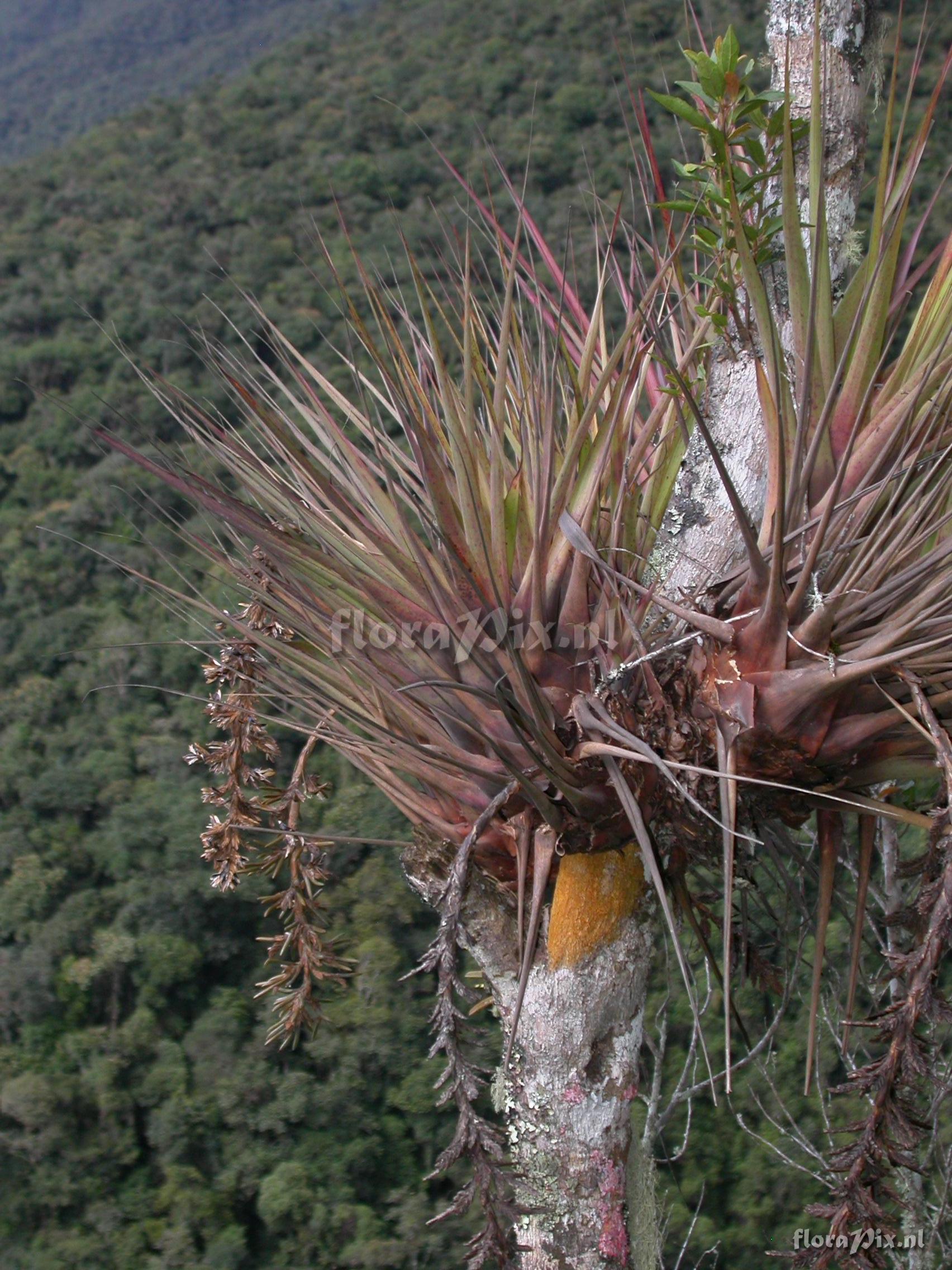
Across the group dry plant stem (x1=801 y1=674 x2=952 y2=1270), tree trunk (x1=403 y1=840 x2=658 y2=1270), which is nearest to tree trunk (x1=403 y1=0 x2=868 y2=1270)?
tree trunk (x1=403 y1=840 x2=658 y2=1270)

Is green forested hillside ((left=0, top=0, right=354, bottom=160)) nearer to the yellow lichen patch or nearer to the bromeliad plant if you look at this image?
the bromeliad plant

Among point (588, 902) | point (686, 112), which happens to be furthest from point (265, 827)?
point (686, 112)

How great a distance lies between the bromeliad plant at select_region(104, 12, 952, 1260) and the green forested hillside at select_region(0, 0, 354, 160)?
29.8m

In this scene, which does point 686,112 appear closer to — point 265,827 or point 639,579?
point 639,579

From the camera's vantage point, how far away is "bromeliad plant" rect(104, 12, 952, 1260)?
130cm

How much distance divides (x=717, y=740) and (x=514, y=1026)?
387 millimetres

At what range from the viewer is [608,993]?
153 centimetres

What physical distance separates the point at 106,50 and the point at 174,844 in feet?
89.8

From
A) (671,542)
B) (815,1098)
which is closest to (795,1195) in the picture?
(815,1098)

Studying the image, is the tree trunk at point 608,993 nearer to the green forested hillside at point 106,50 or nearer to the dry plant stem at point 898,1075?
the dry plant stem at point 898,1075

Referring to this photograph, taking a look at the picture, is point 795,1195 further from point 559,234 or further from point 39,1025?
point 559,234

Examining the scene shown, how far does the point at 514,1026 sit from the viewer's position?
4.07 feet

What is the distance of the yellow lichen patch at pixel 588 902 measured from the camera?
152 centimetres

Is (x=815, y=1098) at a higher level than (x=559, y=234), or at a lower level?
lower
